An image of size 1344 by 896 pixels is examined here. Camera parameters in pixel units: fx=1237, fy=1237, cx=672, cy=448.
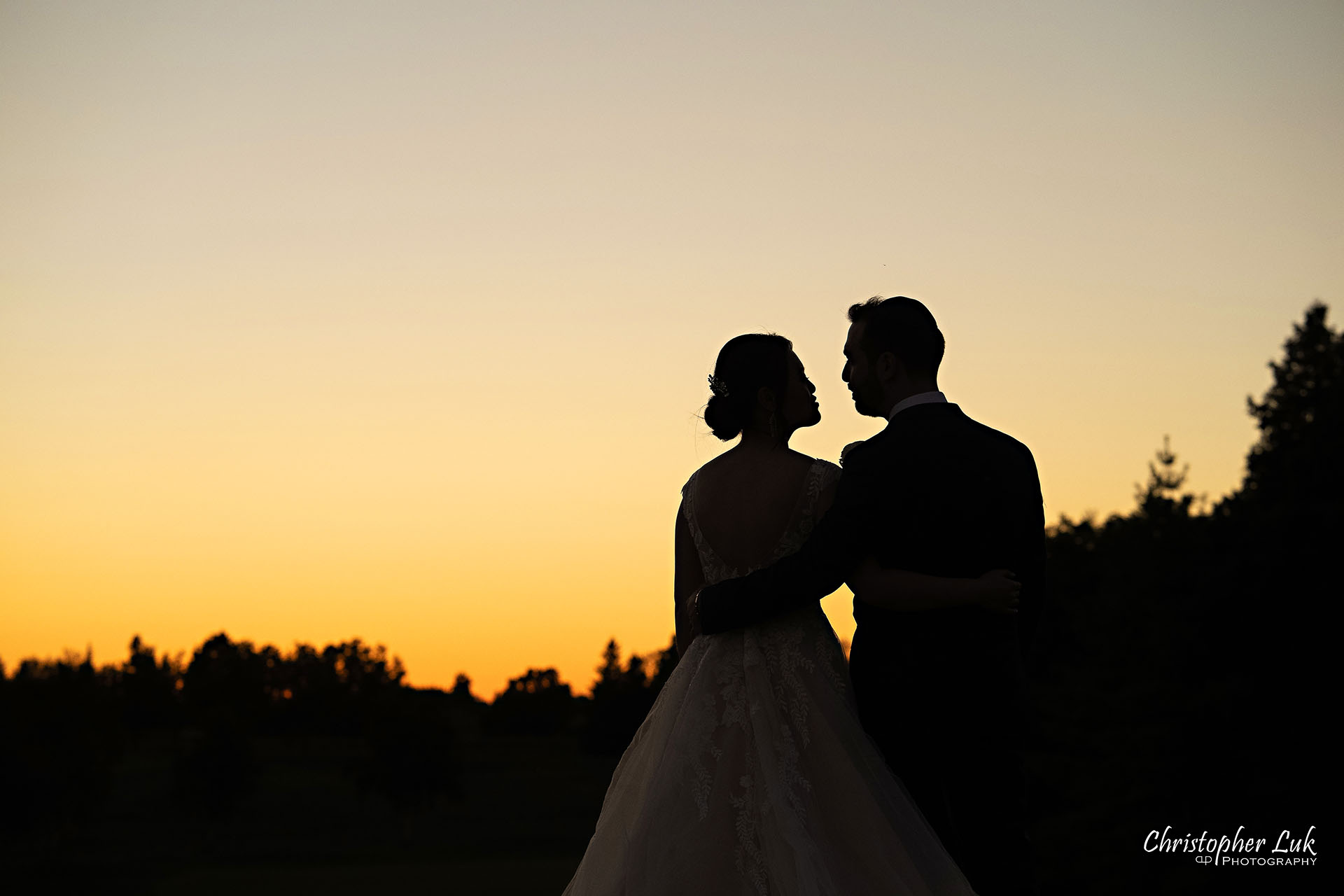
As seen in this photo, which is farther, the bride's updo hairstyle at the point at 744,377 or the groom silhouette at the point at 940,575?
the bride's updo hairstyle at the point at 744,377

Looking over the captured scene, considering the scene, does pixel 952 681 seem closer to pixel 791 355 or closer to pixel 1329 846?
pixel 791 355

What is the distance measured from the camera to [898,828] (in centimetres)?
471

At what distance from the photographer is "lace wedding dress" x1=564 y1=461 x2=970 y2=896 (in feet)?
15.0

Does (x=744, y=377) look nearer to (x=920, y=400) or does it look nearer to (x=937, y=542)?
(x=920, y=400)

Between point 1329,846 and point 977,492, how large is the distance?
1372 inches

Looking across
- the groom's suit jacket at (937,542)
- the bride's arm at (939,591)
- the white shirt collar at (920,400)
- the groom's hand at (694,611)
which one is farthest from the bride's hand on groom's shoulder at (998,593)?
the groom's hand at (694,611)

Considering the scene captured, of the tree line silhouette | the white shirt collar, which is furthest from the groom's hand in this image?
the tree line silhouette

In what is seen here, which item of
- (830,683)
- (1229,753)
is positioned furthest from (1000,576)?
(1229,753)

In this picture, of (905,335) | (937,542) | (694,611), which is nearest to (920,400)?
(905,335)

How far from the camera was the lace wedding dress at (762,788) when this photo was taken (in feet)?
15.0

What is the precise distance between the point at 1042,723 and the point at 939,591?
4859 cm

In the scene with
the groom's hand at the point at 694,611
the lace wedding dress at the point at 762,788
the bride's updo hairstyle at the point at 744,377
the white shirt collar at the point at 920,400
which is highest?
the bride's updo hairstyle at the point at 744,377

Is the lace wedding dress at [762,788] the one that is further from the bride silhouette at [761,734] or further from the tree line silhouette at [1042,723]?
the tree line silhouette at [1042,723]

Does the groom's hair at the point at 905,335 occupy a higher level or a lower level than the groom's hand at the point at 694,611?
higher
